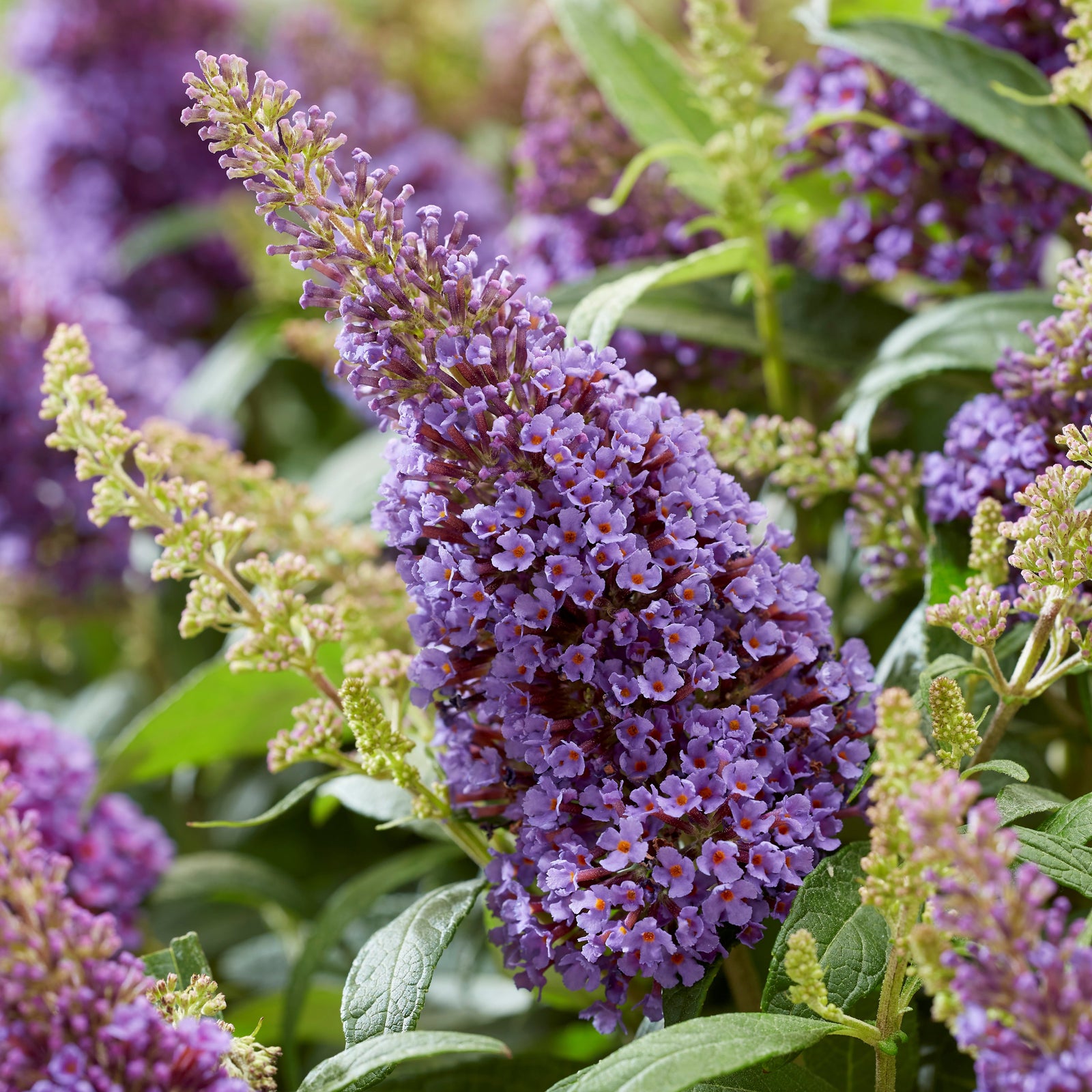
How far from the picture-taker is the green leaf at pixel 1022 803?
595 mm

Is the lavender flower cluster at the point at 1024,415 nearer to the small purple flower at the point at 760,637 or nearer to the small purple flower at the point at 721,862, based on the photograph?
the small purple flower at the point at 760,637

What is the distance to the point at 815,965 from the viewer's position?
52 centimetres

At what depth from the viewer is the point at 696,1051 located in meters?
0.51

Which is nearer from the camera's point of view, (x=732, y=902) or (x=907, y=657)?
(x=732, y=902)

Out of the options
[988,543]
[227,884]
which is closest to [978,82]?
[988,543]

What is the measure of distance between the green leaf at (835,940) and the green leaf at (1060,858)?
85mm

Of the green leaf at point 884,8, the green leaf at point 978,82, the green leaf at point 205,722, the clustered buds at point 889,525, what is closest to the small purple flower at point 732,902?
the clustered buds at point 889,525

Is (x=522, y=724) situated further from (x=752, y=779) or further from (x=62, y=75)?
(x=62, y=75)

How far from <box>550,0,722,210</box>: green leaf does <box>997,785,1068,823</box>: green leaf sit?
61 cm

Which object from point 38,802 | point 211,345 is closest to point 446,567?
point 38,802

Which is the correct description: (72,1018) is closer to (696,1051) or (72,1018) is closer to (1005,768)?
(696,1051)

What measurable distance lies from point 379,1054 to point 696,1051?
0.16m

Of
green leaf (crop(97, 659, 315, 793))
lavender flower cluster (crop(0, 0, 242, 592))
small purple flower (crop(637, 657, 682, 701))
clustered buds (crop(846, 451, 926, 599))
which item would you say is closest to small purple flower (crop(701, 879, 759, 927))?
small purple flower (crop(637, 657, 682, 701))

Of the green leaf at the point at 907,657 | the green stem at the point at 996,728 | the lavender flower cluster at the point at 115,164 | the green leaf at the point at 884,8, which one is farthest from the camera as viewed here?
the lavender flower cluster at the point at 115,164
